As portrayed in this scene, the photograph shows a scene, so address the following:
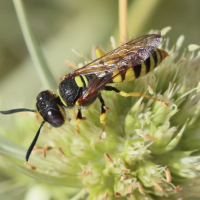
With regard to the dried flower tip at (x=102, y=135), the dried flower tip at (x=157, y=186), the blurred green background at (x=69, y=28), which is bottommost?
the dried flower tip at (x=157, y=186)

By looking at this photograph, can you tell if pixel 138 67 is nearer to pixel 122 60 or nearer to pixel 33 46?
pixel 122 60

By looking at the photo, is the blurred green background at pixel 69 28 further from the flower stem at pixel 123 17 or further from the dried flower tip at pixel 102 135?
the dried flower tip at pixel 102 135

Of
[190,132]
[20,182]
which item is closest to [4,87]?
[20,182]

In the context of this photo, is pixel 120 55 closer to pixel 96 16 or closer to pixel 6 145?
pixel 6 145

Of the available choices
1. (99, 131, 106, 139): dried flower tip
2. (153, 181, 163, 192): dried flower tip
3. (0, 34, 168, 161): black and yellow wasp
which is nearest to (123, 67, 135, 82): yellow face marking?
(0, 34, 168, 161): black and yellow wasp

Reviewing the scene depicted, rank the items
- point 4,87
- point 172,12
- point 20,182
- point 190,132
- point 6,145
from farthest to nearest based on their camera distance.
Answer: point 172,12
point 4,87
point 20,182
point 190,132
point 6,145

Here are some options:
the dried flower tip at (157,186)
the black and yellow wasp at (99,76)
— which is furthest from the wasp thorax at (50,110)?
the dried flower tip at (157,186)
